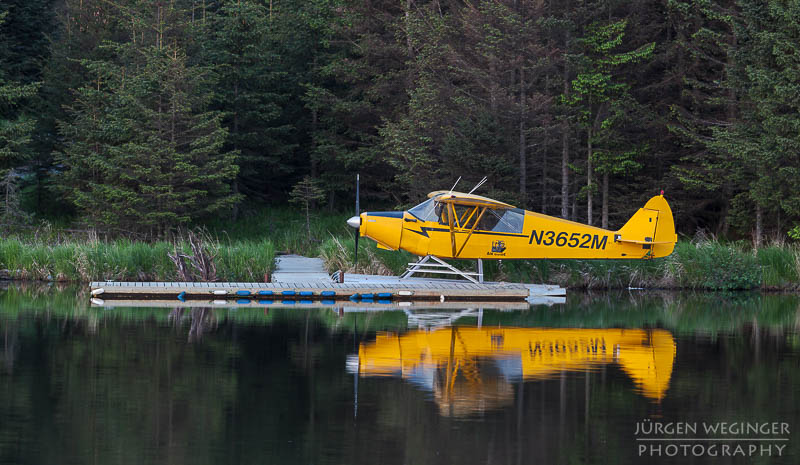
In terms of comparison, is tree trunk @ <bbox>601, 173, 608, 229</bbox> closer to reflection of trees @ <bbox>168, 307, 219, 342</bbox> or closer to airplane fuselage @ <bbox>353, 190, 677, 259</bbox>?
airplane fuselage @ <bbox>353, 190, 677, 259</bbox>

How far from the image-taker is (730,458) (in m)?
7.70

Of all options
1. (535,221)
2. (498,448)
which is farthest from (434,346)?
(535,221)

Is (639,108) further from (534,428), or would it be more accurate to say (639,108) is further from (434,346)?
(534,428)

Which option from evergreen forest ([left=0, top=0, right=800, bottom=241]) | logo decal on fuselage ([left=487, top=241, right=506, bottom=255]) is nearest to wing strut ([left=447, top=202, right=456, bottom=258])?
logo decal on fuselage ([left=487, top=241, right=506, bottom=255])

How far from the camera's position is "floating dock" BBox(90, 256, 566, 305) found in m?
18.3

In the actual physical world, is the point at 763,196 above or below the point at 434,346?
above

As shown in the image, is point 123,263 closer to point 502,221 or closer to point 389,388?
point 502,221

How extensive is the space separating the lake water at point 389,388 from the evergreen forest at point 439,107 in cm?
1078

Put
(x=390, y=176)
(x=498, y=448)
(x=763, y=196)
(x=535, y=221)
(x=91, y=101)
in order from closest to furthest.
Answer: (x=498, y=448)
(x=535, y=221)
(x=763, y=196)
(x=91, y=101)
(x=390, y=176)

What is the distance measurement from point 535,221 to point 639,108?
1162 centimetres

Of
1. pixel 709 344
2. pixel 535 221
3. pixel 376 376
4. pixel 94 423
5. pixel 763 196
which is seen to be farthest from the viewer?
pixel 763 196

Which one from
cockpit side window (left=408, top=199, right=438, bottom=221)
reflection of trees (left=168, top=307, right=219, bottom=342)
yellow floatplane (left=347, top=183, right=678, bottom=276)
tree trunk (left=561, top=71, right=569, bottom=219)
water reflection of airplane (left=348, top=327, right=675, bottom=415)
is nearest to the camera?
water reflection of airplane (left=348, top=327, right=675, bottom=415)

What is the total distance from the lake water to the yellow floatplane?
2699mm

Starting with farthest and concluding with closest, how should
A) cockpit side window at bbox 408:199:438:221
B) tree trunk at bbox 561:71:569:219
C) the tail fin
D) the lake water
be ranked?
tree trunk at bbox 561:71:569:219 → the tail fin → cockpit side window at bbox 408:199:438:221 → the lake water
